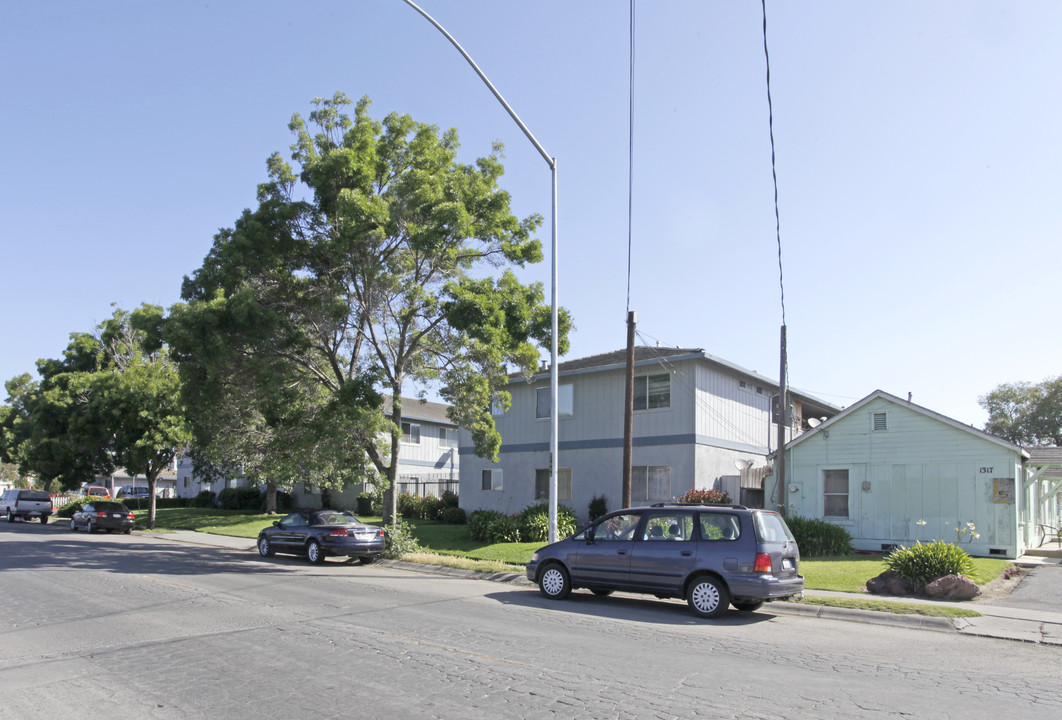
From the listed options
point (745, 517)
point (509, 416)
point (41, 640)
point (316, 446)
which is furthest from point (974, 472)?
point (41, 640)

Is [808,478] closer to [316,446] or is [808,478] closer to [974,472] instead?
[974,472]

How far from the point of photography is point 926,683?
763 centimetres

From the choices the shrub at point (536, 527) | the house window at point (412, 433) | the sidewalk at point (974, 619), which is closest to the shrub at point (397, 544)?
the shrub at point (536, 527)

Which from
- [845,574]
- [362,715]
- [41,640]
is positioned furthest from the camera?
[845,574]

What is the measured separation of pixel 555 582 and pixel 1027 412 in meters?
59.3

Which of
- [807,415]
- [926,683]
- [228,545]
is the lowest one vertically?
[228,545]

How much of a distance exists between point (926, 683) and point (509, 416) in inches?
922

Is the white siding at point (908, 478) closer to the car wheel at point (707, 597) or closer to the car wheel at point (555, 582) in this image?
the car wheel at point (707, 597)

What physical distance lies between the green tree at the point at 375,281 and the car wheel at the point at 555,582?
668cm

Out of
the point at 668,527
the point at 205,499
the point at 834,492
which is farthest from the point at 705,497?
the point at 205,499

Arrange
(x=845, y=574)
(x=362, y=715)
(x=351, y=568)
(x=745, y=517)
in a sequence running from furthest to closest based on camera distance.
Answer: (x=351, y=568), (x=845, y=574), (x=745, y=517), (x=362, y=715)

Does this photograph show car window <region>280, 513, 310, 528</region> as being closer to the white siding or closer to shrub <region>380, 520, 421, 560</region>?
shrub <region>380, 520, 421, 560</region>

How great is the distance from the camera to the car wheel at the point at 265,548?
2220 centimetres

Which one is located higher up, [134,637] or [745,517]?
[745,517]
